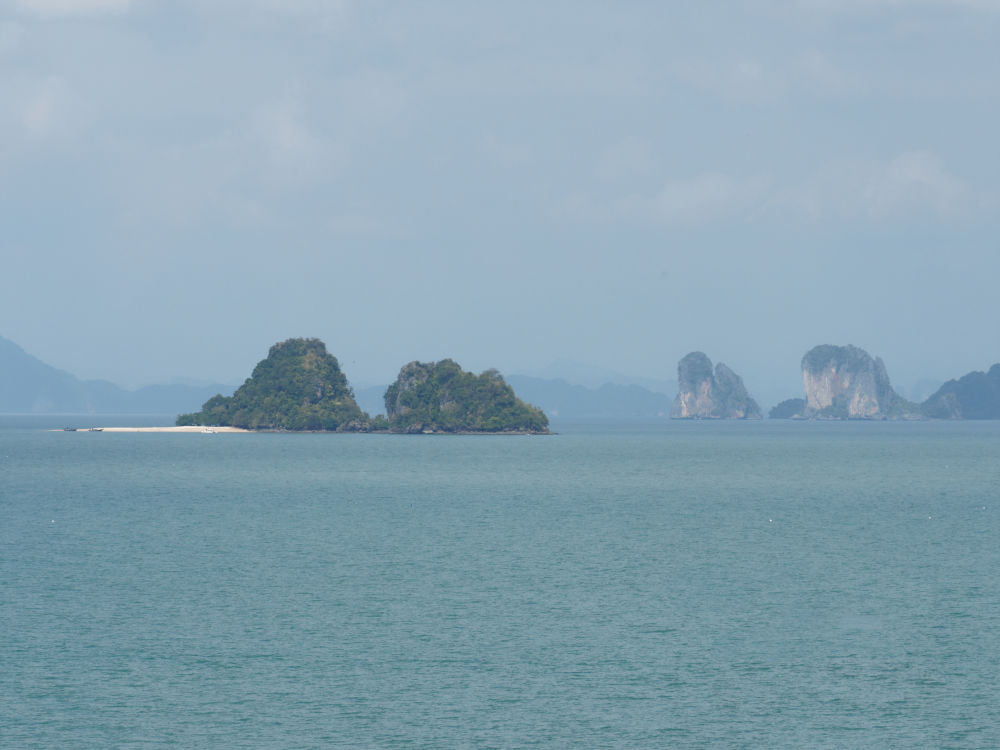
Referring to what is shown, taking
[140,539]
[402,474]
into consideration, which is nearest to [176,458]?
[402,474]

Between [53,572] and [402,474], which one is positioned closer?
[53,572]

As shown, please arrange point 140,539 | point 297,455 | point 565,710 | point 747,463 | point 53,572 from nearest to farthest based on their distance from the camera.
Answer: point 565,710, point 53,572, point 140,539, point 747,463, point 297,455

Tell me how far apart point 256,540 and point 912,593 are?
39675mm

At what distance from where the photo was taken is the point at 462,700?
126ft

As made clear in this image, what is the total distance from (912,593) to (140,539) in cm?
4571

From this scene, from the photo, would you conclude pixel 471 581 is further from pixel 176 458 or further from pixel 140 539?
pixel 176 458

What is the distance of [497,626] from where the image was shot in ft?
162

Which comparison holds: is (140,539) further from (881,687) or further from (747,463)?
(747,463)

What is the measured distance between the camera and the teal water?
1426 inches

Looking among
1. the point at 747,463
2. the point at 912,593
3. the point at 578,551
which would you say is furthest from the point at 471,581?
the point at 747,463

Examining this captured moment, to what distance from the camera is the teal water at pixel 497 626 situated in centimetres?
3622

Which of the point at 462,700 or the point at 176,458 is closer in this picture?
the point at 462,700

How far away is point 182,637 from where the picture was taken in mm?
46969

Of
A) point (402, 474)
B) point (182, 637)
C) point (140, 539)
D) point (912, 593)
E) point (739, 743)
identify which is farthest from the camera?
point (402, 474)
